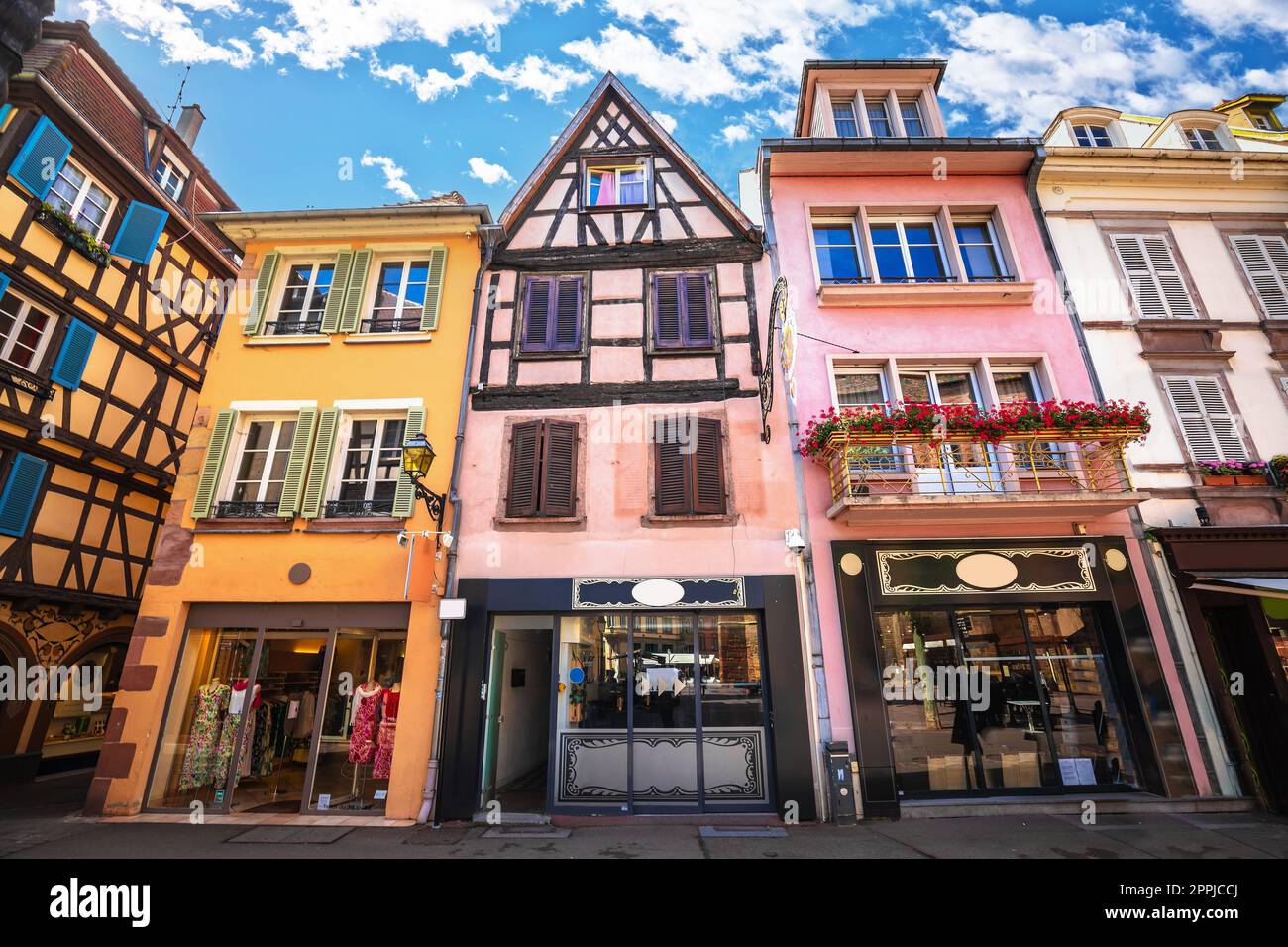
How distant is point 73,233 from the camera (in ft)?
38.0

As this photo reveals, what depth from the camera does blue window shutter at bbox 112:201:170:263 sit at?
496 inches

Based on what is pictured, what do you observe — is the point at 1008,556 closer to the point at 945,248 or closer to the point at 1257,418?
the point at 1257,418

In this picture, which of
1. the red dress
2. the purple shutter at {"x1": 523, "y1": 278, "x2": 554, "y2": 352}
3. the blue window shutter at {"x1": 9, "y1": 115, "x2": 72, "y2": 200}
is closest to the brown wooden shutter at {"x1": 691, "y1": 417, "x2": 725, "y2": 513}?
the purple shutter at {"x1": 523, "y1": 278, "x2": 554, "y2": 352}

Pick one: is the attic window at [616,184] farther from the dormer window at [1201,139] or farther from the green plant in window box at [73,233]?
the dormer window at [1201,139]

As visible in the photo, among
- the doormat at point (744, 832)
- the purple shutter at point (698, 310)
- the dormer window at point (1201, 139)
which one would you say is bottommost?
the doormat at point (744, 832)

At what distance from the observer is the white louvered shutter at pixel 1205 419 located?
916cm

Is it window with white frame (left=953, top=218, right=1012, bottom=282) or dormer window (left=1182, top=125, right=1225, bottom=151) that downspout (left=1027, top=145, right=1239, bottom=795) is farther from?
dormer window (left=1182, top=125, right=1225, bottom=151)

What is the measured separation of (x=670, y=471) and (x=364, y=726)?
606cm

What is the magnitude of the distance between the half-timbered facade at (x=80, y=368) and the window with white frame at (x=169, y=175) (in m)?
0.17

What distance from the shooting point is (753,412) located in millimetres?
9492

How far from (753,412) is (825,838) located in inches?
241

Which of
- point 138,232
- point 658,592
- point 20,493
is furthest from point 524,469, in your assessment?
point 138,232

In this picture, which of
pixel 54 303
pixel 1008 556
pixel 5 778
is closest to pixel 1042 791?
pixel 1008 556

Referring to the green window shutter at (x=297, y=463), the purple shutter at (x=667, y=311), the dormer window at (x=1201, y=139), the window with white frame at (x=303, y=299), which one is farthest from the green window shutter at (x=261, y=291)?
the dormer window at (x=1201, y=139)
